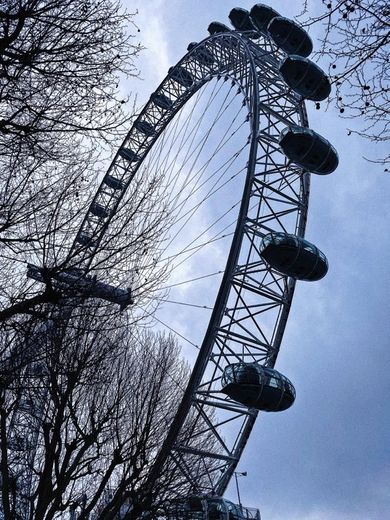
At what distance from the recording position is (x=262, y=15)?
2425 cm

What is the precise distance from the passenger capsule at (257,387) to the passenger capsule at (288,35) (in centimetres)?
1236

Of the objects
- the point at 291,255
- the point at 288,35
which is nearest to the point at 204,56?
the point at 288,35

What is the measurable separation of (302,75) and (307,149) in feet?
8.73

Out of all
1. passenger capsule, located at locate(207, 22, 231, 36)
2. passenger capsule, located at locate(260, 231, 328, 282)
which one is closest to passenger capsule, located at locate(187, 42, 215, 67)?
passenger capsule, located at locate(207, 22, 231, 36)

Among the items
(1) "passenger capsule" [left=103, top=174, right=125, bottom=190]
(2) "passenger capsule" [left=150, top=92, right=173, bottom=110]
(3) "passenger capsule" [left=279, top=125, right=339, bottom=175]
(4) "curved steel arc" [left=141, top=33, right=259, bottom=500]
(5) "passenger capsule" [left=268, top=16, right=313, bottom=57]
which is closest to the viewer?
(4) "curved steel arc" [left=141, top=33, right=259, bottom=500]

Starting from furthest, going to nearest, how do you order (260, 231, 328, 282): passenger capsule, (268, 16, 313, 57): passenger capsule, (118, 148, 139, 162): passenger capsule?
(118, 148, 139, 162): passenger capsule, (268, 16, 313, 57): passenger capsule, (260, 231, 328, 282): passenger capsule

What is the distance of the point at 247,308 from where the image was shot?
17.5 meters

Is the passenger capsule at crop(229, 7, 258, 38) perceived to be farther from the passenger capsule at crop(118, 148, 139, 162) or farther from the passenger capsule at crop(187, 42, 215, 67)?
the passenger capsule at crop(118, 148, 139, 162)

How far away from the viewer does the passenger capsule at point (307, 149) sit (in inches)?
711

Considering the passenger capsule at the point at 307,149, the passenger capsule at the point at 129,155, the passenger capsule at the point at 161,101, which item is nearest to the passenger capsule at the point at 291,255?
the passenger capsule at the point at 307,149

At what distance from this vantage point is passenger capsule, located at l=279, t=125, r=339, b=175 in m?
18.1

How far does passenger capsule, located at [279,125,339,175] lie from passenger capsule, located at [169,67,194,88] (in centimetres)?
1154

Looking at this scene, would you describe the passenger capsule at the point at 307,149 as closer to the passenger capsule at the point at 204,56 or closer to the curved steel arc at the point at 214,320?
the curved steel arc at the point at 214,320

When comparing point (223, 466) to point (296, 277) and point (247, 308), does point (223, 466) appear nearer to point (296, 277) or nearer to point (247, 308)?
point (247, 308)
